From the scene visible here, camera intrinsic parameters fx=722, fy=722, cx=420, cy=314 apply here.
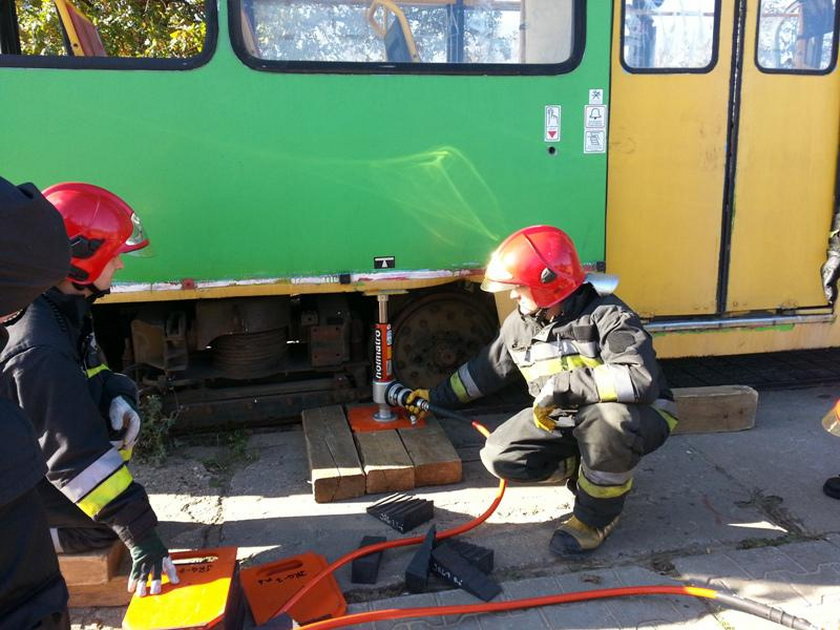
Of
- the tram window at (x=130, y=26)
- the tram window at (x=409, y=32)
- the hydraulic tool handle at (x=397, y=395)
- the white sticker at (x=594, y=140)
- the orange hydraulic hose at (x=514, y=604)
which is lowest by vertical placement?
the orange hydraulic hose at (x=514, y=604)

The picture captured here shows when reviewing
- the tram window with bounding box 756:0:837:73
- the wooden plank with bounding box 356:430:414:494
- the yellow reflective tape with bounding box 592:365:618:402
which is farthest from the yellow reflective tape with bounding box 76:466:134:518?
the tram window with bounding box 756:0:837:73

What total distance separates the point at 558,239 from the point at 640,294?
4.65 ft

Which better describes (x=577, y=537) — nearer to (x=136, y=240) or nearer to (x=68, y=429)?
(x=68, y=429)

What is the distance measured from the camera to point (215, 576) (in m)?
2.38

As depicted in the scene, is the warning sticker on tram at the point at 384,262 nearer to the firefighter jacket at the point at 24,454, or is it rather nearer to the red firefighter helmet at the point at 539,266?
the red firefighter helmet at the point at 539,266

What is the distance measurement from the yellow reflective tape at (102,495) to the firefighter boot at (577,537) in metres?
1.70

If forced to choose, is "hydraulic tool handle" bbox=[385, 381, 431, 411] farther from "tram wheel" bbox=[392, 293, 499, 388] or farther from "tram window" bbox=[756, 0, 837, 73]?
"tram window" bbox=[756, 0, 837, 73]

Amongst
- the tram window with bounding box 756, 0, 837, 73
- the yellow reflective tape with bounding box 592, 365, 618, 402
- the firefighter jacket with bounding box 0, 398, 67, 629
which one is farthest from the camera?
the tram window with bounding box 756, 0, 837, 73

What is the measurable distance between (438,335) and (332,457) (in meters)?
1.10

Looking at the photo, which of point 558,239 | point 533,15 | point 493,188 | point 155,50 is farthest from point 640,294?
point 155,50

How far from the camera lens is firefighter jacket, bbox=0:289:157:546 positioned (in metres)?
2.33

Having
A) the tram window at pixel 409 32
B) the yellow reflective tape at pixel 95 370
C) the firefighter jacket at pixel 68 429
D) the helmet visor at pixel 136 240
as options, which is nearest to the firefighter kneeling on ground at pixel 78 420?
the firefighter jacket at pixel 68 429

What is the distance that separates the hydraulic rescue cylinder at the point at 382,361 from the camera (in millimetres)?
3900

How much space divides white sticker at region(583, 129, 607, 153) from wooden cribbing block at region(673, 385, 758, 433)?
1.48 metres
